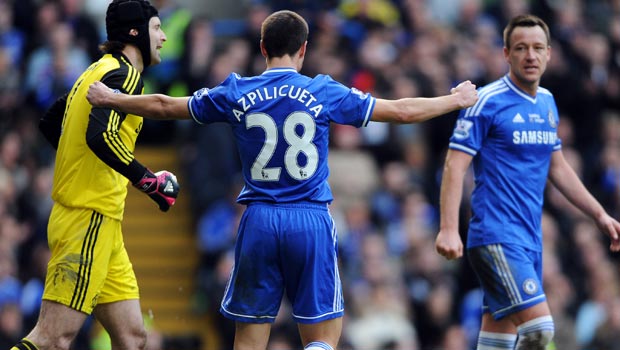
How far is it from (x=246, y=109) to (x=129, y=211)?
8954mm

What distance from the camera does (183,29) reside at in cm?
1650

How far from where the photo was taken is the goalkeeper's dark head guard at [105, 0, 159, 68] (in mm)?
8820

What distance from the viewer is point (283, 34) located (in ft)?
27.0

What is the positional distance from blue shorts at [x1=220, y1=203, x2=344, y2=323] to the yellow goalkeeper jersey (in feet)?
3.29

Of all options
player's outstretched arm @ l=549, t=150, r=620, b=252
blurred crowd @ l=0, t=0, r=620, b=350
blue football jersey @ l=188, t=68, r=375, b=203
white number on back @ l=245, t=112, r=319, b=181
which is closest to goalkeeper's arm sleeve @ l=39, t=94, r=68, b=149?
blue football jersey @ l=188, t=68, r=375, b=203

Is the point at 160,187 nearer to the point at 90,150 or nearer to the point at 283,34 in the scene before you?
the point at 90,150

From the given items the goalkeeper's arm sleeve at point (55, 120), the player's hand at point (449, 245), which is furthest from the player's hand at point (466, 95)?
the goalkeeper's arm sleeve at point (55, 120)

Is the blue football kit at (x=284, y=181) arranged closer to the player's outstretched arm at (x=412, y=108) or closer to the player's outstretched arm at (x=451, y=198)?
the player's outstretched arm at (x=412, y=108)

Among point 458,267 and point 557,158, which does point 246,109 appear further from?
point 458,267

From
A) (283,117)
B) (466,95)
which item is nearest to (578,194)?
(466,95)

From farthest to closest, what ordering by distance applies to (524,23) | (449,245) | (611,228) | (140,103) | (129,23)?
1. (611,228)
2. (524,23)
3. (449,245)
4. (129,23)
5. (140,103)

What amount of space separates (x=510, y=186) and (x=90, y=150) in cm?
320

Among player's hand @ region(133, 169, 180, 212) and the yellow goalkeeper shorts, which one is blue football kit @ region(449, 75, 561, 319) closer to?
player's hand @ region(133, 169, 180, 212)

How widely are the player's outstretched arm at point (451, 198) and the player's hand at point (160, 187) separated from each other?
1.99m
